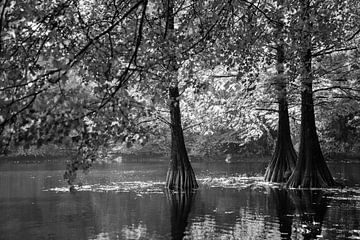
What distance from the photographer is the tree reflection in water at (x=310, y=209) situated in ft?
37.4

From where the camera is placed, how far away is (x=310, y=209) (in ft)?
47.3

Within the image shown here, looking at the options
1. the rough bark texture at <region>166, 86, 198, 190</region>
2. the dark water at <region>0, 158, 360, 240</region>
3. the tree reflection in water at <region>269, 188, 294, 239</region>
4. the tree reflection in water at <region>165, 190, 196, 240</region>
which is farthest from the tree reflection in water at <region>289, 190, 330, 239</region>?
the rough bark texture at <region>166, 86, 198, 190</region>

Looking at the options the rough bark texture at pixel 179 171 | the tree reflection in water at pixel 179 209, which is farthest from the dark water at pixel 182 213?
the rough bark texture at pixel 179 171

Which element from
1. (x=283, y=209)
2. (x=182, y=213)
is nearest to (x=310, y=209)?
(x=283, y=209)

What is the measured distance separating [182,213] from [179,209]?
0.72 metres

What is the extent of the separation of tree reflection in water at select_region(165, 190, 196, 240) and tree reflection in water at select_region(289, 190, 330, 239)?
257 cm

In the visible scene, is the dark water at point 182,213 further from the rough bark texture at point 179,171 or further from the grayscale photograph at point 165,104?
the rough bark texture at point 179,171

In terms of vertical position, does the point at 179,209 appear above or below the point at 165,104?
below

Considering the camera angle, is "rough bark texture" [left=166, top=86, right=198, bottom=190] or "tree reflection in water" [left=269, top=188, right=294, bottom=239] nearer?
"tree reflection in water" [left=269, top=188, right=294, bottom=239]

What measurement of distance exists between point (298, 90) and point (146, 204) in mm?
7655

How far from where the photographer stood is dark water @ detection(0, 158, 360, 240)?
1159 centimetres

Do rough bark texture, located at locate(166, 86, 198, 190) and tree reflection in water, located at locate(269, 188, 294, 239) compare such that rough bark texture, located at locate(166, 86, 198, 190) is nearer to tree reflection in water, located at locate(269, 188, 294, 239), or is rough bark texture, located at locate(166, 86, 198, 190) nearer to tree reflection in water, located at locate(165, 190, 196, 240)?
tree reflection in water, located at locate(165, 190, 196, 240)

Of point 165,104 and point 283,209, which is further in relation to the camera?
point 165,104

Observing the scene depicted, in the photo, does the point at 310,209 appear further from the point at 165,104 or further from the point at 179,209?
the point at 165,104
